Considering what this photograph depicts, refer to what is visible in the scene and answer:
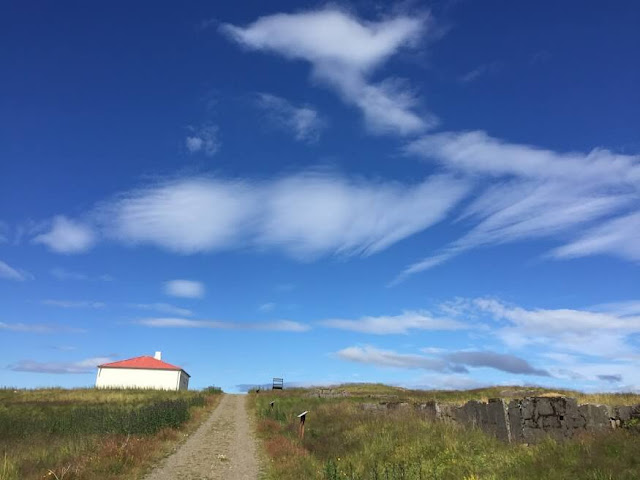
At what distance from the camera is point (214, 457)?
16.1 m

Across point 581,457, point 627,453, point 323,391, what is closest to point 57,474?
point 581,457

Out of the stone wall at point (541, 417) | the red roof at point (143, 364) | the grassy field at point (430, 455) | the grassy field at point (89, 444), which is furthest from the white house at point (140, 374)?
the stone wall at point (541, 417)

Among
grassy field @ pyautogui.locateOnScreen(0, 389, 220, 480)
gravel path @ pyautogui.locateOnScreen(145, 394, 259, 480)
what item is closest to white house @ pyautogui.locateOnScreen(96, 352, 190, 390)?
grassy field @ pyautogui.locateOnScreen(0, 389, 220, 480)

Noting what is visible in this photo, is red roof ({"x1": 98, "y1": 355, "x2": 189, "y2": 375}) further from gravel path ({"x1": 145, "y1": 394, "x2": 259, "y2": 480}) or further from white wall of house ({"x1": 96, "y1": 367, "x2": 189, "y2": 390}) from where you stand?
gravel path ({"x1": 145, "y1": 394, "x2": 259, "y2": 480})

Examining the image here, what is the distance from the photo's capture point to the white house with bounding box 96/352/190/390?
243ft

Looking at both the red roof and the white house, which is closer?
the white house

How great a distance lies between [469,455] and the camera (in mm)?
11867

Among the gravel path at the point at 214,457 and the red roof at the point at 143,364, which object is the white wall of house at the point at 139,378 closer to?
the red roof at the point at 143,364

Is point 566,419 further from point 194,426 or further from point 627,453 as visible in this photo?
point 194,426

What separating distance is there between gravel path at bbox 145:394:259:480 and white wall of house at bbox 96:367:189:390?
5651cm

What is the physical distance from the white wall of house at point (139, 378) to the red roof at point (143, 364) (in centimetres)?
50

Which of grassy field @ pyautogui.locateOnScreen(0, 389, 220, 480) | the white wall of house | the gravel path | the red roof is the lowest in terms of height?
the gravel path

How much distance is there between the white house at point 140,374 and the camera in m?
74.1

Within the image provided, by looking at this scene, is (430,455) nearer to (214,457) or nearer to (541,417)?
(541,417)
